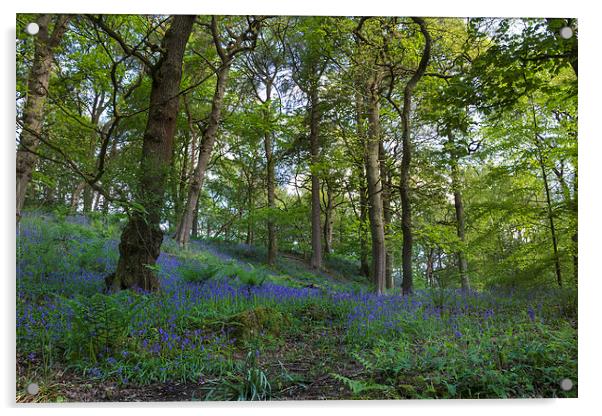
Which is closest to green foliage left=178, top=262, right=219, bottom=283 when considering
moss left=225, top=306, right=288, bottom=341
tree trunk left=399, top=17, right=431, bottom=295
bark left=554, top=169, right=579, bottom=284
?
moss left=225, top=306, right=288, bottom=341

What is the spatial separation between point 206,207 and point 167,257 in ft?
1.97

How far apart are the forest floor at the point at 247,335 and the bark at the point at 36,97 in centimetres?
38

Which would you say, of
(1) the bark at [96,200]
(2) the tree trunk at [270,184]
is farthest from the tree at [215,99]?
(1) the bark at [96,200]

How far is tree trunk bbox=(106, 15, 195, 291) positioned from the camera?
3779mm

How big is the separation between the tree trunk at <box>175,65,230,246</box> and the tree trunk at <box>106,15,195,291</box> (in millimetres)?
244

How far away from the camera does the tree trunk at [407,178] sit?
14.2 ft

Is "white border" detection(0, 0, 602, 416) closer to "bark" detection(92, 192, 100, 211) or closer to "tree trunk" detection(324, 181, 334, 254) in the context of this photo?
"bark" detection(92, 192, 100, 211)

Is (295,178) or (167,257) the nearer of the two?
(167,257)

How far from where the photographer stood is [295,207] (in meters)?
4.62

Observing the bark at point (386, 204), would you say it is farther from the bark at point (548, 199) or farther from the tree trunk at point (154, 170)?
the tree trunk at point (154, 170)

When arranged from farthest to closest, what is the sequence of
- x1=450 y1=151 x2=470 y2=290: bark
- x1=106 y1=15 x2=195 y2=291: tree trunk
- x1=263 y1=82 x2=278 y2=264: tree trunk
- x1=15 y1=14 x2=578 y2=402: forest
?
x1=263 y1=82 x2=278 y2=264: tree trunk, x1=450 y1=151 x2=470 y2=290: bark, x1=106 y1=15 x2=195 y2=291: tree trunk, x1=15 y1=14 x2=578 y2=402: forest

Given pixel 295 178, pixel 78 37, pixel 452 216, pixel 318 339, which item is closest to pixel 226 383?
pixel 318 339
